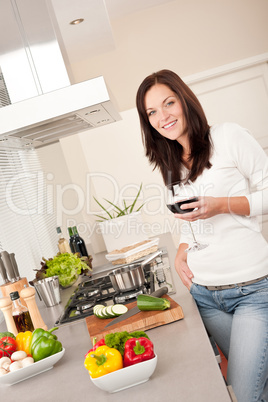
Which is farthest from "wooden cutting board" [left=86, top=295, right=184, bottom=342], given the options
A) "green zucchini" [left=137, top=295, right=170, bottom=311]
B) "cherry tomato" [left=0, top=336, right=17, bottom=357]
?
"cherry tomato" [left=0, top=336, right=17, bottom=357]

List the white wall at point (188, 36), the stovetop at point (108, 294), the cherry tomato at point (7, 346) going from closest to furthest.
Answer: the cherry tomato at point (7, 346)
the stovetop at point (108, 294)
the white wall at point (188, 36)

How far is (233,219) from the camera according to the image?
167 centimetres

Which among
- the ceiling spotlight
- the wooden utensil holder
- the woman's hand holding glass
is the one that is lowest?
the wooden utensil holder

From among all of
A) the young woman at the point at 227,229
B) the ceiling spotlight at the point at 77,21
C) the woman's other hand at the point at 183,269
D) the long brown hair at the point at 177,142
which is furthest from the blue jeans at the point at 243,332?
the ceiling spotlight at the point at 77,21

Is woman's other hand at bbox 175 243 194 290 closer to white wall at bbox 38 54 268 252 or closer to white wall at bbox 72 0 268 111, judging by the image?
white wall at bbox 38 54 268 252

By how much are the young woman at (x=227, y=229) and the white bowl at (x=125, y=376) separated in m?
0.48

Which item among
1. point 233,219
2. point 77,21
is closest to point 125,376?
point 233,219

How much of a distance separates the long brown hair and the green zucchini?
457 mm

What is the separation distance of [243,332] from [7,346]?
2.45 ft

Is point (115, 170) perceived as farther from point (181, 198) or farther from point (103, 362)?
point (103, 362)

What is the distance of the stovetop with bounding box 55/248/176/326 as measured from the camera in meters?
1.97

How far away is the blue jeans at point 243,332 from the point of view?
1498 millimetres

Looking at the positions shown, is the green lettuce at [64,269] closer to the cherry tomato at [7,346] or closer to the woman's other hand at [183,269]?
the woman's other hand at [183,269]

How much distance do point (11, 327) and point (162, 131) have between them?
929mm
